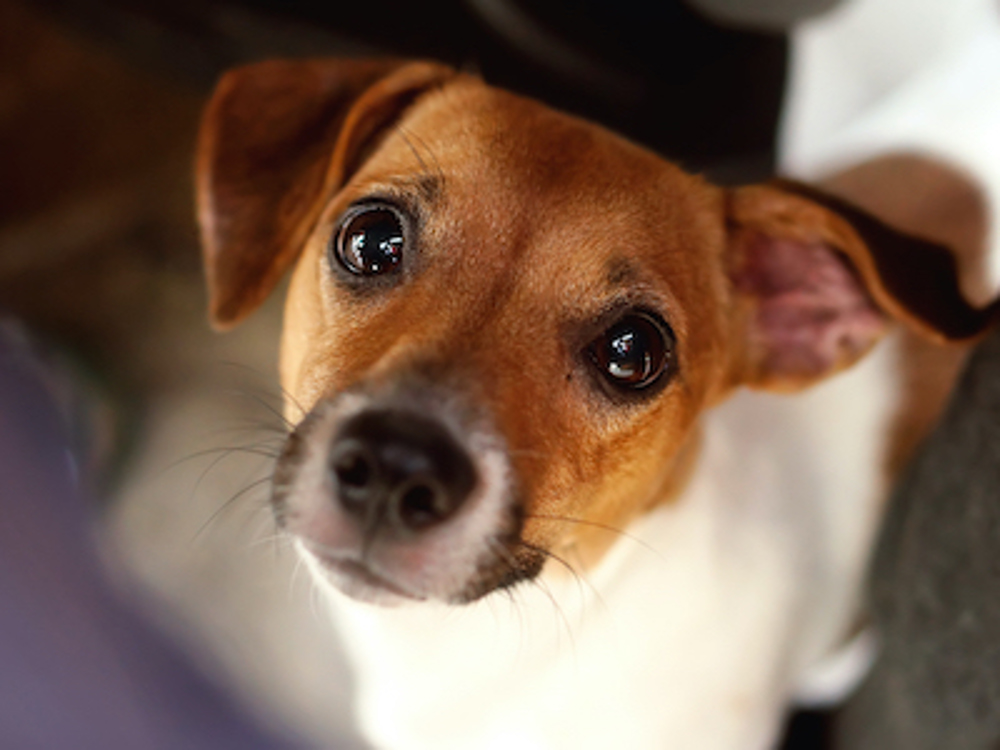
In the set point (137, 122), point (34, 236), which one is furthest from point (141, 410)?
point (137, 122)

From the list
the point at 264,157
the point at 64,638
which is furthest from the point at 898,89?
the point at 64,638

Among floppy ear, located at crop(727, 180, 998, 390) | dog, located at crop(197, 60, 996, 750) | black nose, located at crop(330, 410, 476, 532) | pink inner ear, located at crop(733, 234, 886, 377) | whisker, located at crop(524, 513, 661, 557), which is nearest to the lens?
black nose, located at crop(330, 410, 476, 532)

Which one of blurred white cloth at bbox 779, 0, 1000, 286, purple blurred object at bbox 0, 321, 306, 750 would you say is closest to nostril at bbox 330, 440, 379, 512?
blurred white cloth at bbox 779, 0, 1000, 286

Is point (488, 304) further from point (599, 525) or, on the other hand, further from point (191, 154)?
point (191, 154)

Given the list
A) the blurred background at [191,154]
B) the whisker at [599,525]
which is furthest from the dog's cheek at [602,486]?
the blurred background at [191,154]

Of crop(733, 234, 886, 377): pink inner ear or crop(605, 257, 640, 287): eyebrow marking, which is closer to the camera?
crop(605, 257, 640, 287): eyebrow marking

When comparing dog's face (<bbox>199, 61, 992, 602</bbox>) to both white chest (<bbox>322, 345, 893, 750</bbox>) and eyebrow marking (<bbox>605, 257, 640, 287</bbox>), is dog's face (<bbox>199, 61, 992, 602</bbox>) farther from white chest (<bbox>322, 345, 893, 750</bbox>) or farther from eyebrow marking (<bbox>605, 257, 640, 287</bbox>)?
white chest (<bbox>322, 345, 893, 750</bbox>)

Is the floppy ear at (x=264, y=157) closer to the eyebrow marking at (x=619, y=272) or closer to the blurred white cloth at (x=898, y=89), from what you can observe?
the eyebrow marking at (x=619, y=272)
